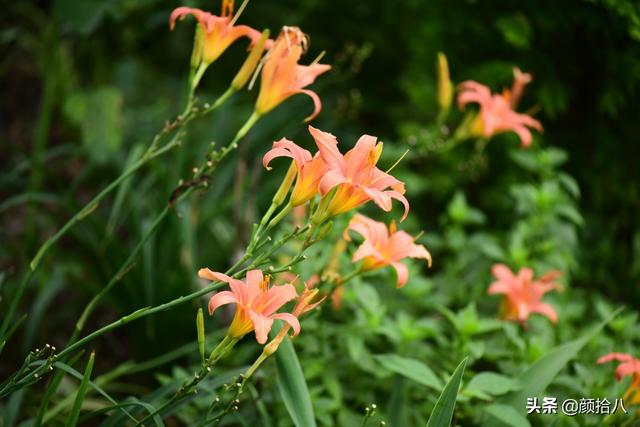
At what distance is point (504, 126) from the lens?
73.9 inches

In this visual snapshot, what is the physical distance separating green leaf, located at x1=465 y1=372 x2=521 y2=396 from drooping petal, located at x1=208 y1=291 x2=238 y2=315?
61 cm

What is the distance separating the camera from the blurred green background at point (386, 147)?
7.29 ft

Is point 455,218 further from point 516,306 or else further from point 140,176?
point 140,176

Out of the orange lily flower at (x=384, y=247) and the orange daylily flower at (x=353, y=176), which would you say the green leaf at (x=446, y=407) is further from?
the orange daylily flower at (x=353, y=176)

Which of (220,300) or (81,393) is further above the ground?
(220,300)

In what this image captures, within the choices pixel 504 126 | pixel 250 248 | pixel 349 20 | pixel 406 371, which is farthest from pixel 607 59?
pixel 250 248

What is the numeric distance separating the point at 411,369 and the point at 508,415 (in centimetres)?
21

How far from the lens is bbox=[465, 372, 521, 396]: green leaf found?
1.48 metres

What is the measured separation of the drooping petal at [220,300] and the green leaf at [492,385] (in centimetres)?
61

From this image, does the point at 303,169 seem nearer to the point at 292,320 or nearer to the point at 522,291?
the point at 292,320

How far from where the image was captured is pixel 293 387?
1.35 m

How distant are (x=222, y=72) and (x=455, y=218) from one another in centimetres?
159

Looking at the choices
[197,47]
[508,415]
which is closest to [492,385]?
[508,415]

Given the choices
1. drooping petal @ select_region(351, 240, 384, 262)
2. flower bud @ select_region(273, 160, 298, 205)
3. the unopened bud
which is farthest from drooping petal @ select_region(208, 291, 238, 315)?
the unopened bud
